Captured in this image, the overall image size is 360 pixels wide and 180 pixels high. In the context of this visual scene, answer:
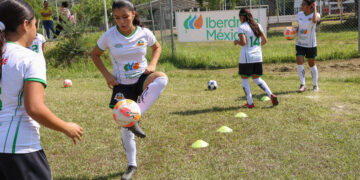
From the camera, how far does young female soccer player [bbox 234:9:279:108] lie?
6.86 metres

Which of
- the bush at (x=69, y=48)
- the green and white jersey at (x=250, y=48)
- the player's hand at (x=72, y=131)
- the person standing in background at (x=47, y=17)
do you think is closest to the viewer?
the player's hand at (x=72, y=131)

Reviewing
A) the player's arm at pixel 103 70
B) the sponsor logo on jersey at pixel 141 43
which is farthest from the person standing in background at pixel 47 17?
the sponsor logo on jersey at pixel 141 43

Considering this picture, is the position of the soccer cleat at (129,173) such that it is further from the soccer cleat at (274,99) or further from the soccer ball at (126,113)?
the soccer cleat at (274,99)

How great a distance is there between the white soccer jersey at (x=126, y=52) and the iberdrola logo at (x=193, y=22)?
9.05 meters

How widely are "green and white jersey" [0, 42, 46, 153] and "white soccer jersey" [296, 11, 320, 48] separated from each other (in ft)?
23.9

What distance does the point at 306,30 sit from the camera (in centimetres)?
844

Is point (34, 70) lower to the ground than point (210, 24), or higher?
lower

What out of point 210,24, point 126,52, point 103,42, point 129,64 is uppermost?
point 210,24

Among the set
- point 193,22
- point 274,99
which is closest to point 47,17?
point 193,22

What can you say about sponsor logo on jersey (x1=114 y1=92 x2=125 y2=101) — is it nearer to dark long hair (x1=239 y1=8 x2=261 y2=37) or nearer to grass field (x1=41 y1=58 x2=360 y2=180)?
grass field (x1=41 y1=58 x2=360 y2=180)

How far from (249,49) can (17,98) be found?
17.2 feet

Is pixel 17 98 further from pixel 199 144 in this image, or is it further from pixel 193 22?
pixel 193 22

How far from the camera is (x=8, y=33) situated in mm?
2385

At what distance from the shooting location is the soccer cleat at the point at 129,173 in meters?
3.90
